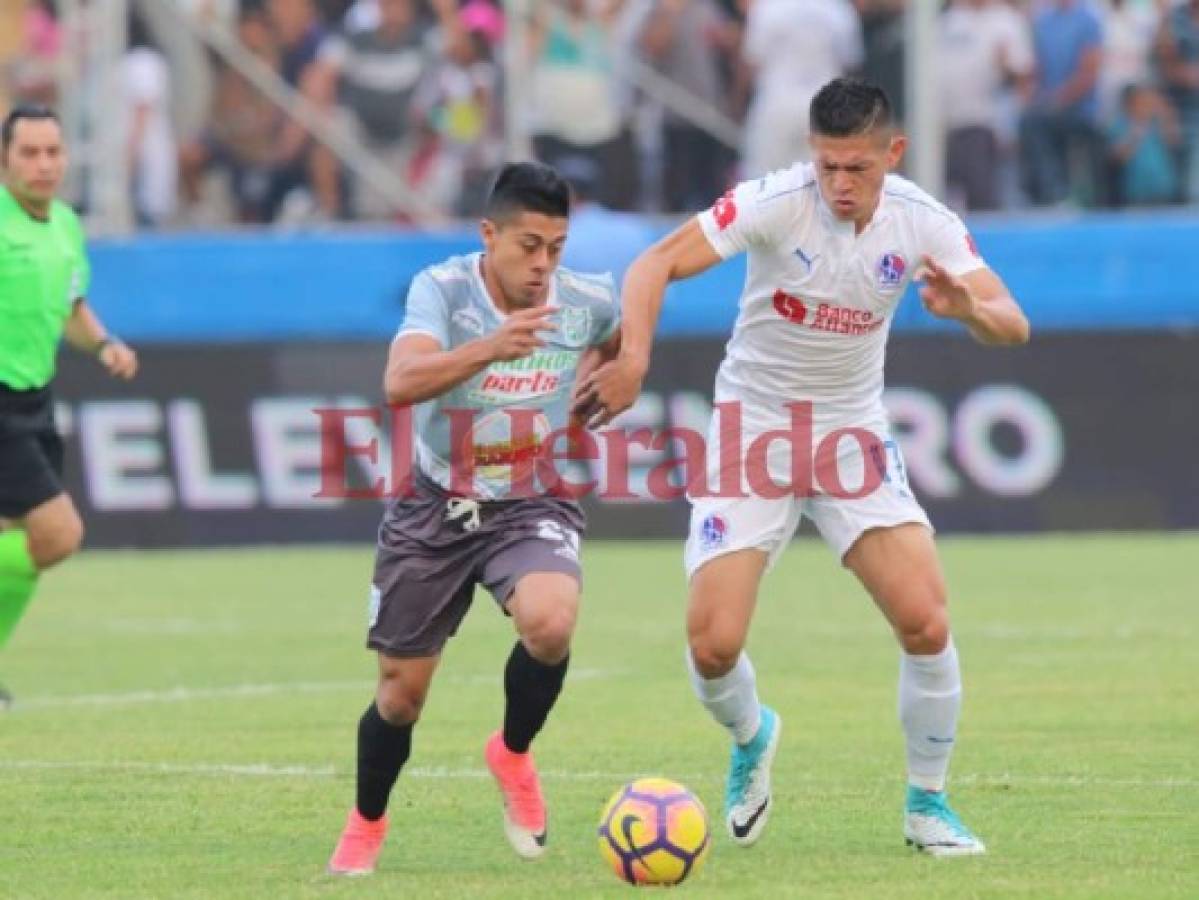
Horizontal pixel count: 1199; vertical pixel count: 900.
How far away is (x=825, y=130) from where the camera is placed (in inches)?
328

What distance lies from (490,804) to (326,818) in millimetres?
584

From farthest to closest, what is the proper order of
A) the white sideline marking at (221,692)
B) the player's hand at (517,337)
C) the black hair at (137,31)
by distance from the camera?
the black hair at (137,31) < the white sideline marking at (221,692) < the player's hand at (517,337)

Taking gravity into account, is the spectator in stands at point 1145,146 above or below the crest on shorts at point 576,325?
below

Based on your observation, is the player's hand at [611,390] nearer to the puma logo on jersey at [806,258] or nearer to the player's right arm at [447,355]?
the player's right arm at [447,355]

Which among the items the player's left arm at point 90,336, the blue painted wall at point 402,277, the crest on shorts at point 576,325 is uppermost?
the crest on shorts at point 576,325

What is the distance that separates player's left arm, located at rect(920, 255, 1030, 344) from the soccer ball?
154cm

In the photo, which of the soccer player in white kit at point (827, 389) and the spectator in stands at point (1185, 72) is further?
the spectator in stands at point (1185, 72)

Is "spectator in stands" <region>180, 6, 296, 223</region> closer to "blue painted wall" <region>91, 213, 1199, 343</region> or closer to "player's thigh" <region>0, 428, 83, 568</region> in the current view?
"blue painted wall" <region>91, 213, 1199, 343</region>

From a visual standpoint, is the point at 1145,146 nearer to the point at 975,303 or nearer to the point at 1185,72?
the point at 1185,72

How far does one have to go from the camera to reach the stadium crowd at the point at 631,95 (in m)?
20.3

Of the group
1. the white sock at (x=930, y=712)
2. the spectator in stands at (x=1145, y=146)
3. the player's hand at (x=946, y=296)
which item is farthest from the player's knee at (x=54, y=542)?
the spectator in stands at (x=1145, y=146)

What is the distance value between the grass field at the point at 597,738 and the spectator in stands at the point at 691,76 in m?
3.70

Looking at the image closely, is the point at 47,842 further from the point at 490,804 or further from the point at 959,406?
the point at 959,406

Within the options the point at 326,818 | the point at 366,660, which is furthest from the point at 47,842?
the point at 366,660
